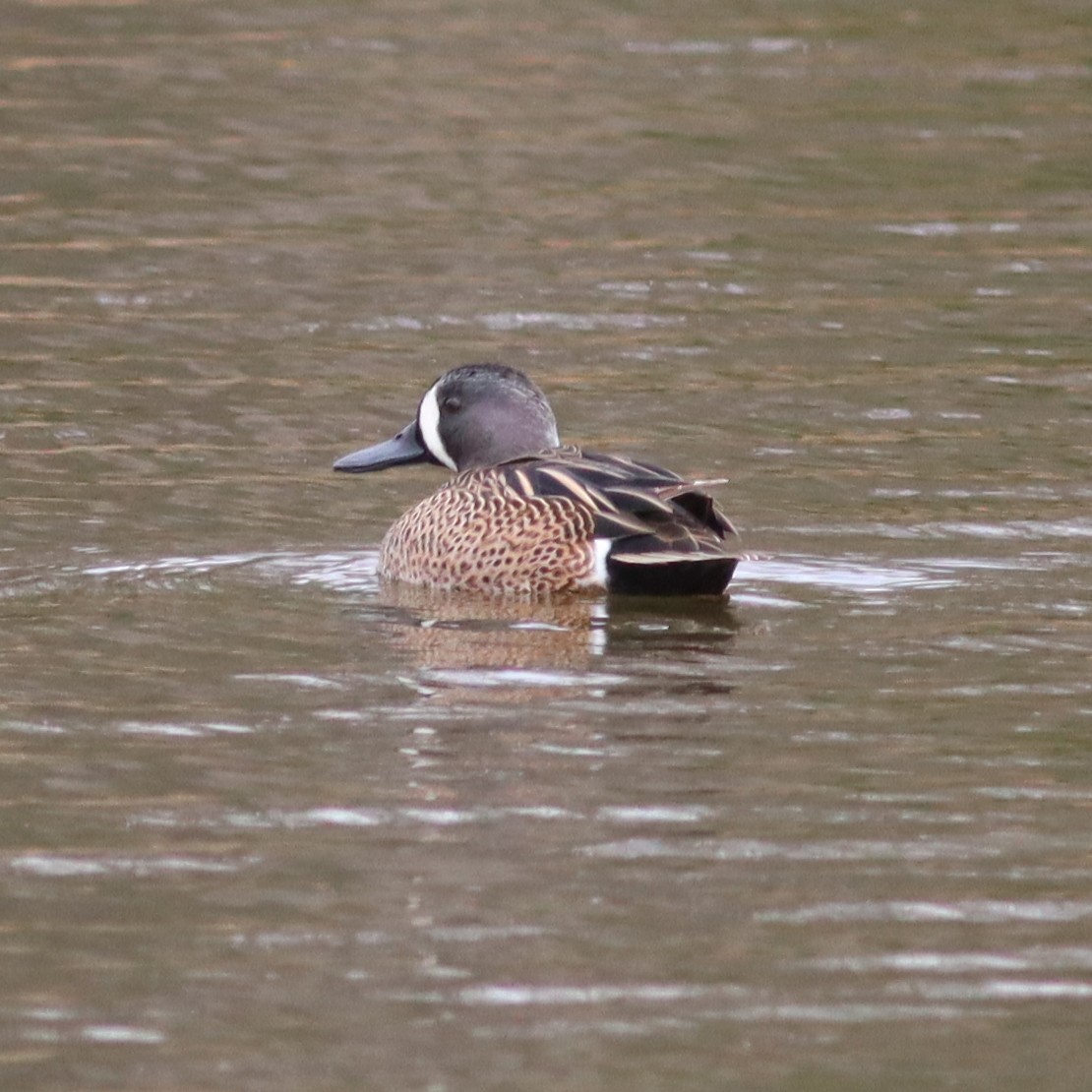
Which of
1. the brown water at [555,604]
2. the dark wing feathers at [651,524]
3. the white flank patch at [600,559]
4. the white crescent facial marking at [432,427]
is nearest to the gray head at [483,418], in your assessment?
the white crescent facial marking at [432,427]

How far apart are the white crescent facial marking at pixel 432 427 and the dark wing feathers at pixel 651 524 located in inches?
46.6

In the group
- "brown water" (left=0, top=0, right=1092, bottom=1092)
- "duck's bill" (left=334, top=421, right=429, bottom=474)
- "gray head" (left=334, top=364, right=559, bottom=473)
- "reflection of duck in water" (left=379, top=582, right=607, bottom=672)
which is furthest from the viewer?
"duck's bill" (left=334, top=421, right=429, bottom=474)

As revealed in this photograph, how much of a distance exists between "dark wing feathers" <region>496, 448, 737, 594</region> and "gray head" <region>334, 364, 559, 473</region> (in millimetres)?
827

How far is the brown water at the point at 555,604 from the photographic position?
5.08m

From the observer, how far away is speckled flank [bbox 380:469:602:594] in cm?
880

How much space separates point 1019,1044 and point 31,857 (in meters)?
2.28

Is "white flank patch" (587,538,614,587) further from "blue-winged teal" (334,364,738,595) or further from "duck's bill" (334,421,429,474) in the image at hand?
"duck's bill" (334,421,429,474)

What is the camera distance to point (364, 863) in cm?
579

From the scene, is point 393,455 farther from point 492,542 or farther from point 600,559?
point 600,559

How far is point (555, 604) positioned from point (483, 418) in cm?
127

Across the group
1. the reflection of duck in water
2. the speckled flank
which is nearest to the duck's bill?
the speckled flank

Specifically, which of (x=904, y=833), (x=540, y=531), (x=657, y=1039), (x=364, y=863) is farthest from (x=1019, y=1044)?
(x=540, y=531)

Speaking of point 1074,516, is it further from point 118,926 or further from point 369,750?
point 118,926

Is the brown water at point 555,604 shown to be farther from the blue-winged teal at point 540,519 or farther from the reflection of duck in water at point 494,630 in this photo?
the blue-winged teal at point 540,519
